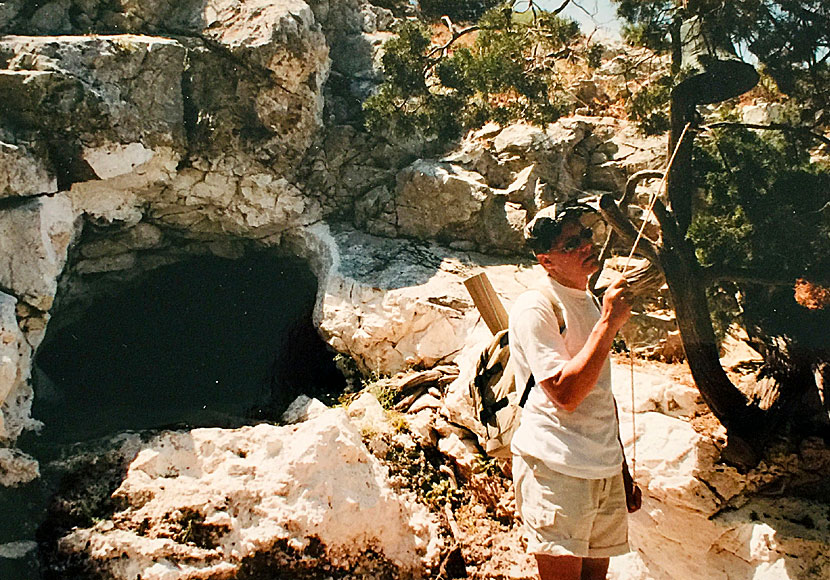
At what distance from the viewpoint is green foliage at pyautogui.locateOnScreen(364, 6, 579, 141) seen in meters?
5.55

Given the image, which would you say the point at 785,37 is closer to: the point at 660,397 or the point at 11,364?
the point at 660,397

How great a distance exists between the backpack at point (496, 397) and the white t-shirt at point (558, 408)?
0.76 meters

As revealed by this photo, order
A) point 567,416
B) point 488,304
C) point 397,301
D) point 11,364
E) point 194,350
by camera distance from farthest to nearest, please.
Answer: point 194,350
point 397,301
point 488,304
point 11,364
point 567,416

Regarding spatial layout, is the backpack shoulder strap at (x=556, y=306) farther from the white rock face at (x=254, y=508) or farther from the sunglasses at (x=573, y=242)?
the white rock face at (x=254, y=508)

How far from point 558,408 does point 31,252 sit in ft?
16.6

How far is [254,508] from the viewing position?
4371 mm

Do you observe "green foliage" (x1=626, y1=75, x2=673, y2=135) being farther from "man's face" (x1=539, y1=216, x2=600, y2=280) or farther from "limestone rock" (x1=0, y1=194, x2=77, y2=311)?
"limestone rock" (x1=0, y1=194, x2=77, y2=311)

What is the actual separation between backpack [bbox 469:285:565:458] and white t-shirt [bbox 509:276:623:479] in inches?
29.8

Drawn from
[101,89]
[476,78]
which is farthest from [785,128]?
[101,89]

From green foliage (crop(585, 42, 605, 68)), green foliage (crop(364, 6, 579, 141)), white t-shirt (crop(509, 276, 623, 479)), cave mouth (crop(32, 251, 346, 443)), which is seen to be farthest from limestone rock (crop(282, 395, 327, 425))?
green foliage (crop(585, 42, 605, 68))

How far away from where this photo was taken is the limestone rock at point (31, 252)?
17.8 ft

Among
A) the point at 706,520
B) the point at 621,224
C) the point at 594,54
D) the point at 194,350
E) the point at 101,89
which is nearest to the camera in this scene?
the point at 706,520

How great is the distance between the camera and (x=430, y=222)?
24.5 feet

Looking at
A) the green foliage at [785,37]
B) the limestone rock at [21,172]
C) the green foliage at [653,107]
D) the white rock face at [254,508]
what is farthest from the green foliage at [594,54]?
the limestone rock at [21,172]
